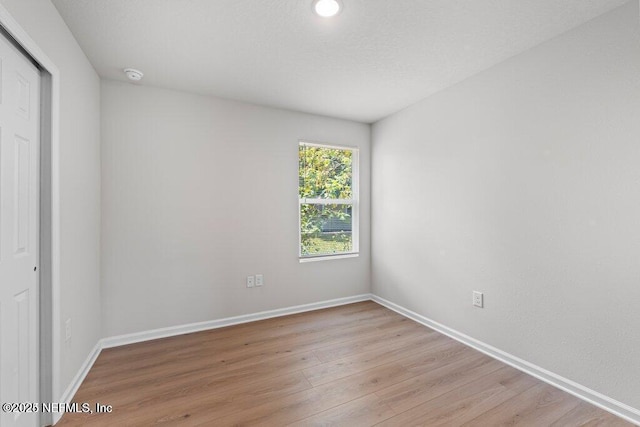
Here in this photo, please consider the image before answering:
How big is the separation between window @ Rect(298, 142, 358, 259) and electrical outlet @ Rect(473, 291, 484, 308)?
5.35 ft

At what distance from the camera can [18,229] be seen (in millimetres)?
1429

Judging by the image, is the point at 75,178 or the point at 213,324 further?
the point at 213,324

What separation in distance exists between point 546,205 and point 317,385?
2.11 m

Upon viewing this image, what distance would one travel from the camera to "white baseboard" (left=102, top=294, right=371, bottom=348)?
2631mm

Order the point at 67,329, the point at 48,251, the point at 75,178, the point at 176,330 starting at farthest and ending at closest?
the point at 176,330, the point at 75,178, the point at 67,329, the point at 48,251

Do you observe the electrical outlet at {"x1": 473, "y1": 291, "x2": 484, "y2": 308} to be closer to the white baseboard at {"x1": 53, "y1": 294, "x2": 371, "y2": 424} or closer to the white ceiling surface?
the white baseboard at {"x1": 53, "y1": 294, "x2": 371, "y2": 424}

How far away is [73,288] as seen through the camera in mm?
1937

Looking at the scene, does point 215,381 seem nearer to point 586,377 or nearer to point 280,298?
point 280,298

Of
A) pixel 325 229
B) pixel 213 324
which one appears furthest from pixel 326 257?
pixel 213 324

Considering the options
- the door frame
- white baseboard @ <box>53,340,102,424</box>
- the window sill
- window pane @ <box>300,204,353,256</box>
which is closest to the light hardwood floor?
white baseboard @ <box>53,340,102,424</box>

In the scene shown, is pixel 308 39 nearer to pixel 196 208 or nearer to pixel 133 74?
pixel 133 74

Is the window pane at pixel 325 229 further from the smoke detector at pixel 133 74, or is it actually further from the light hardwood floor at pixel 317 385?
the smoke detector at pixel 133 74

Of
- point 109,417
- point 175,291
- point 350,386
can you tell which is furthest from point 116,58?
point 350,386

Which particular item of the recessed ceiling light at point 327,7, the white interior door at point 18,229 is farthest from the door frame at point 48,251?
the recessed ceiling light at point 327,7
